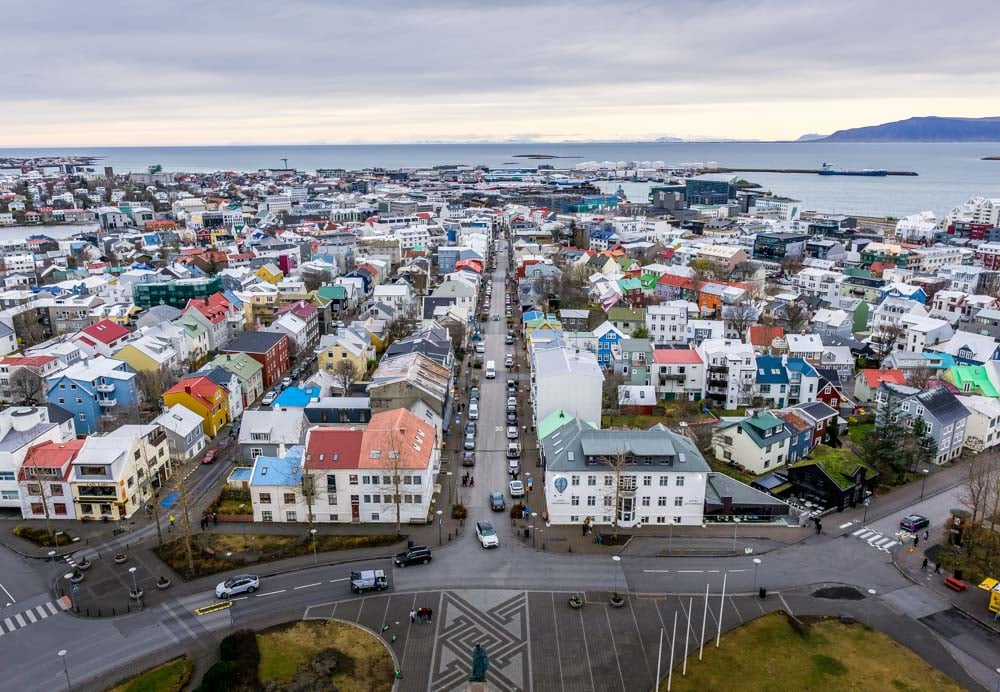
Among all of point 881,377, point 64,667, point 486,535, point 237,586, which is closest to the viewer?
point 64,667

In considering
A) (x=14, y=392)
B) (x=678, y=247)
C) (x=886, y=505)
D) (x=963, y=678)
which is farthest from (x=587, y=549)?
(x=678, y=247)

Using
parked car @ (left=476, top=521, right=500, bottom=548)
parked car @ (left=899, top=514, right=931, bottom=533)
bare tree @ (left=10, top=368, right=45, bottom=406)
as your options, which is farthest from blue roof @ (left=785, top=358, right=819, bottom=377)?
bare tree @ (left=10, top=368, right=45, bottom=406)

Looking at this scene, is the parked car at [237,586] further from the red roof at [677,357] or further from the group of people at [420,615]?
the red roof at [677,357]

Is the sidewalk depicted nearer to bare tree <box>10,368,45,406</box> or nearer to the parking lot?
the parking lot

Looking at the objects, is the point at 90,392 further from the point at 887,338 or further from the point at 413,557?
the point at 887,338

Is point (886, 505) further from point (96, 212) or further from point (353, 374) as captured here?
point (96, 212)

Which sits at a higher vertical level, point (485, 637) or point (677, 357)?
point (677, 357)

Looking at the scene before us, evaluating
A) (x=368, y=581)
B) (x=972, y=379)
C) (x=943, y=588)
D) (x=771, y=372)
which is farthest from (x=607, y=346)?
(x=368, y=581)
